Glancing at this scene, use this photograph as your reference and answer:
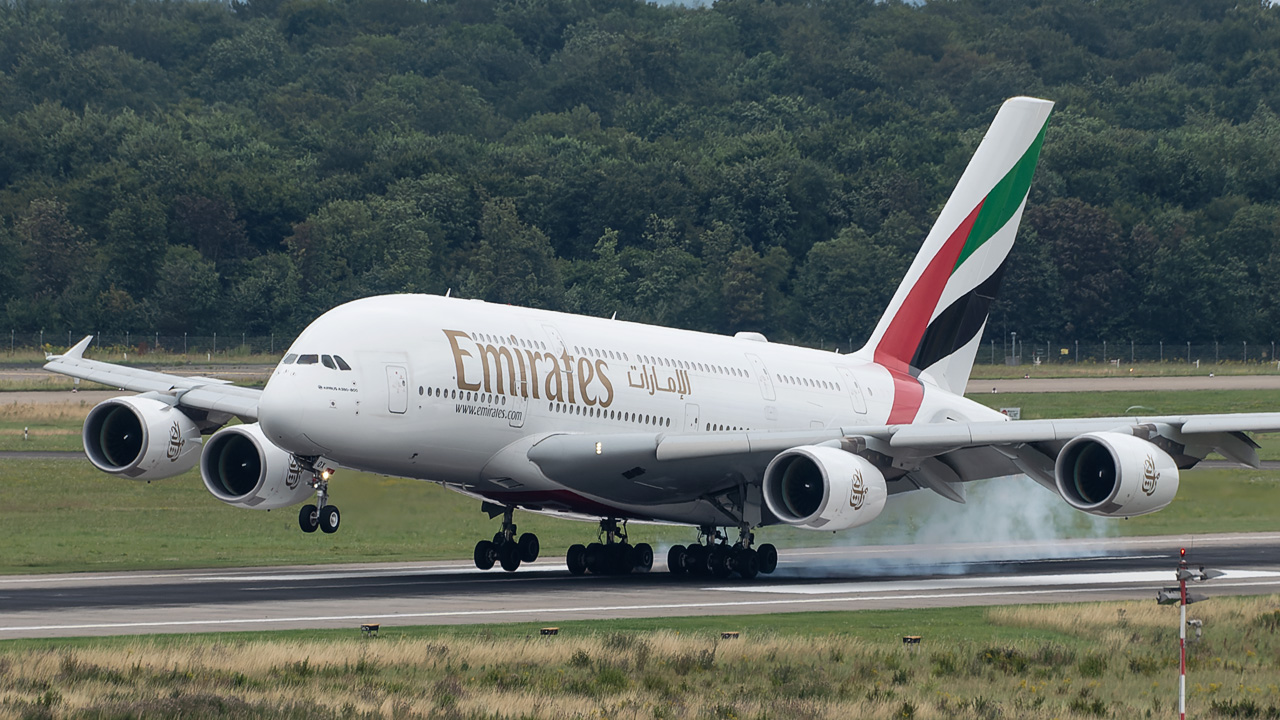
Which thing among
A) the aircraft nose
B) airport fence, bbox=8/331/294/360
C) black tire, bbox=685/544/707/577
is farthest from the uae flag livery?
airport fence, bbox=8/331/294/360

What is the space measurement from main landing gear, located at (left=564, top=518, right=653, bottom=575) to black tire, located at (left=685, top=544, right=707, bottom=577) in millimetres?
1115

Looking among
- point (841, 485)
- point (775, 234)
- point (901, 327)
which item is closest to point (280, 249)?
point (775, 234)

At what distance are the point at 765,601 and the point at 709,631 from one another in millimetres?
5949

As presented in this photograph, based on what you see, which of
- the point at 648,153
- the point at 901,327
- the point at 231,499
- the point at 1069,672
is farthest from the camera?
the point at 648,153

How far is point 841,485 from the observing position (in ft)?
114

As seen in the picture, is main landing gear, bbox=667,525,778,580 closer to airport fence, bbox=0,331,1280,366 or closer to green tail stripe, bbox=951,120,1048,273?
green tail stripe, bbox=951,120,1048,273

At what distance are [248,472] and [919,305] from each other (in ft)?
60.1

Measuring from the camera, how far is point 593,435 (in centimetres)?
3741

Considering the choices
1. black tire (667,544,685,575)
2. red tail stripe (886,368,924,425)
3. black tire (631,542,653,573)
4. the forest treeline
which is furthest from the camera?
the forest treeline

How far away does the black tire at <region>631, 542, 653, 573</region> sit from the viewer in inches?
1610

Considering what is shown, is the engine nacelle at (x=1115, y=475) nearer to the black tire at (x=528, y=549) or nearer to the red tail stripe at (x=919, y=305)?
A: the red tail stripe at (x=919, y=305)

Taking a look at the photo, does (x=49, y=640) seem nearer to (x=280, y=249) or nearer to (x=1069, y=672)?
(x=1069, y=672)

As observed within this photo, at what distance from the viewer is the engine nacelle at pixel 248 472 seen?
37.4m

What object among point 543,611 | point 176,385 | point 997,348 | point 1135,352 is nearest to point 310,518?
point 543,611
